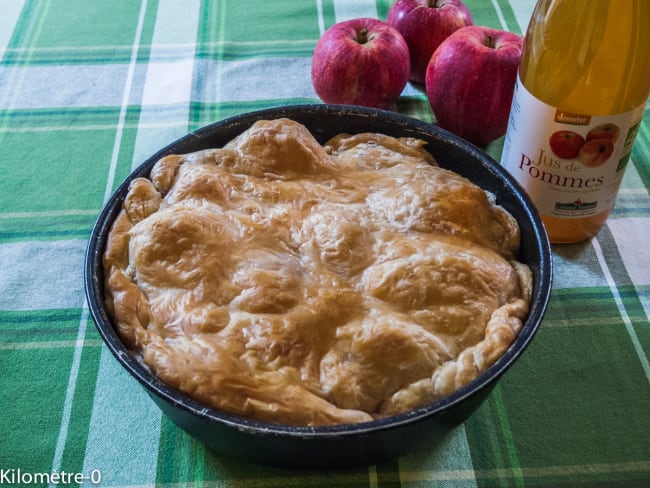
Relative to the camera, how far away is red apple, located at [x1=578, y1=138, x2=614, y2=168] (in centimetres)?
110

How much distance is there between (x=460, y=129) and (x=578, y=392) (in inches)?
26.7

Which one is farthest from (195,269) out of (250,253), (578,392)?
(578,392)

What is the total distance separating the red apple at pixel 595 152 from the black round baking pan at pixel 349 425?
0.16 m

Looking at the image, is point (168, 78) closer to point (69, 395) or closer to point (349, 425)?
point (69, 395)

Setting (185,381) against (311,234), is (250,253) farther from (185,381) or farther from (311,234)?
(185,381)

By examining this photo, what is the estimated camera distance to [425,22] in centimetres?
161

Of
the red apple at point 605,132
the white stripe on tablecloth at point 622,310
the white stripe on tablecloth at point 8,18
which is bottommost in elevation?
the white stripe on tablecloth at point 622,310

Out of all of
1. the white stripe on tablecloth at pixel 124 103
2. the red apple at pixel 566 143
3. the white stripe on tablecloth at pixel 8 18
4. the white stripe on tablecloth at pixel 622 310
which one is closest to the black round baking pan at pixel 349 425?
the red apple at pixel 566 143

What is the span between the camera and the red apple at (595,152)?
1.10 m

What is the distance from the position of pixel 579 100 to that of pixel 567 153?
0.37 feet

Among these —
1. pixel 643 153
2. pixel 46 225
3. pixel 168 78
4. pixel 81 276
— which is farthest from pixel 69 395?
pixel 643 153

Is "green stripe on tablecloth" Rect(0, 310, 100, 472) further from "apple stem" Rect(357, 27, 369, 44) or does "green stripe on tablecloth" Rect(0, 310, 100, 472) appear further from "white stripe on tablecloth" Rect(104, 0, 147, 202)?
"apple stem" Rect(357, 27, 369, 44)

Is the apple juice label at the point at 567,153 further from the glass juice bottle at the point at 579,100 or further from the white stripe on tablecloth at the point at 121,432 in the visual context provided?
the white stripe on tablecloth at the point at 121,432

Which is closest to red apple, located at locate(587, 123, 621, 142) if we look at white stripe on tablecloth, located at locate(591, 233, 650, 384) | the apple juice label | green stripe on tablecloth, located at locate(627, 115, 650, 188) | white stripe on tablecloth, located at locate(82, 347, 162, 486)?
the apple juice label
